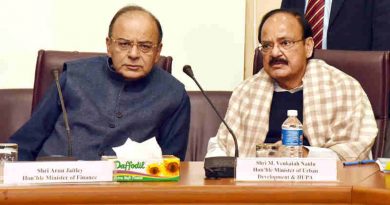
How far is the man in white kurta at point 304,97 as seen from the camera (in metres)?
2.33

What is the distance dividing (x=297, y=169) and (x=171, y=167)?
10.3 inches

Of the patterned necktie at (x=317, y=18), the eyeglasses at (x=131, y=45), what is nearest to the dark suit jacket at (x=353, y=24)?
the patterned necktie at (x=317, y=18)

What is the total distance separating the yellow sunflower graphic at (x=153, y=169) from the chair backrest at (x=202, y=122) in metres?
1.16

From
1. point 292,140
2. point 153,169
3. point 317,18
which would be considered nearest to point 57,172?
point 153,169

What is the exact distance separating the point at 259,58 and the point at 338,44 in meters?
0.53

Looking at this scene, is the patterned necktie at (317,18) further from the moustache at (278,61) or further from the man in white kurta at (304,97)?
the moustache at (278,61)

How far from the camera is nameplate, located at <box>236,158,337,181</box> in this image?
1480 mm

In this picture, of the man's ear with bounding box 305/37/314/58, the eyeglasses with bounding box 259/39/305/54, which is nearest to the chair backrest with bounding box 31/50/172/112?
the eyeglasses with bounding box 259/39/305/54

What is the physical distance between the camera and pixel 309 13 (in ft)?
9.96

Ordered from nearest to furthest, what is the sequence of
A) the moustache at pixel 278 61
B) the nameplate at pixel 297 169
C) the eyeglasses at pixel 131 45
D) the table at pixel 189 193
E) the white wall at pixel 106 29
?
1. the table at pixel 189 193
2. the nameplate at pixel 297 169
3. the eyeglasses at pixel 131 45
4. the moustache at pixel 278 61
5. the white wall at pixel 106 29

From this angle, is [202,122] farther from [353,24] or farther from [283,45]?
[353,24]

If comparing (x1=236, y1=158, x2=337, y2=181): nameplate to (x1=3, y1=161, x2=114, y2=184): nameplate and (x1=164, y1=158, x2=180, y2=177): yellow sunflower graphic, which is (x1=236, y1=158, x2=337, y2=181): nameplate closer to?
(x1=164, y1=158, x2=180, y2=177): yellow sunflower graphic

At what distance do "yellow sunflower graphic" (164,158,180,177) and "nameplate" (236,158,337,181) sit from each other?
17 cm

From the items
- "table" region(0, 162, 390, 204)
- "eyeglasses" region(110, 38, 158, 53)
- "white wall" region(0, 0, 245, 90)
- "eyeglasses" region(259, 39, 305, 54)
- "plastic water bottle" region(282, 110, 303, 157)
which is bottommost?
"table" region(0, 162, 390, 204)
